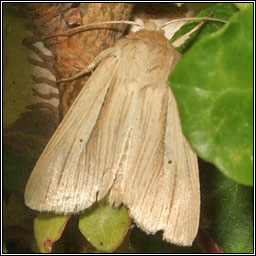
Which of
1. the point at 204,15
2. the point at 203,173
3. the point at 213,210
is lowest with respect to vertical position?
the point at 213,210

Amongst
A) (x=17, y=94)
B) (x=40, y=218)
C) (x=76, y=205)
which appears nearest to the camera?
(x=76, y=205)

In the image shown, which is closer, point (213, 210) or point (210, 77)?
point (210, 77)

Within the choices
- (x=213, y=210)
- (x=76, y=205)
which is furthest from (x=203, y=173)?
(x=76, y=205)

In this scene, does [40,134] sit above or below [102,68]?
below

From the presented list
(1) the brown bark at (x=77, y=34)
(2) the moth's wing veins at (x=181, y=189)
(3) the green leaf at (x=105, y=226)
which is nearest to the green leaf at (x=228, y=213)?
(2) the moth's wing veins at (x=181, y=189)

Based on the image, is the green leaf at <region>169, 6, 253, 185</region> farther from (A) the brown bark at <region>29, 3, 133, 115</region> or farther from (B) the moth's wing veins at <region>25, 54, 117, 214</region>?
(A) the brown bark at <region>29, 3, 133, 115</region>

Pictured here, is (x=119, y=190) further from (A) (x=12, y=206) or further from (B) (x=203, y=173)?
(A) (x=12, y=206)
